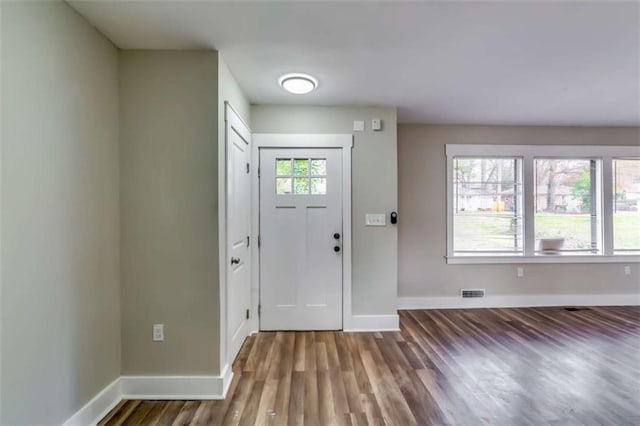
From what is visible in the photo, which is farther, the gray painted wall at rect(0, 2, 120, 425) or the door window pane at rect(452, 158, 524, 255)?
the door window pane at rect(452, 158, 524, 255)

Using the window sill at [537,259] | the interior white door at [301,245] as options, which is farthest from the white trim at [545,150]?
the interior white door at [301,245]

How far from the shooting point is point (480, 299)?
3930 millimetres

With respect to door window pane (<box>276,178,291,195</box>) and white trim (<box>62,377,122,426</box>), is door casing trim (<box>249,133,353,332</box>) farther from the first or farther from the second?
white trim (<box>62,377,122,426</box>)

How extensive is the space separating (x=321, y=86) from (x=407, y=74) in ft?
2.41

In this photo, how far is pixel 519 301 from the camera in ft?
13.0

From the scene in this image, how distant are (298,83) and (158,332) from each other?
219cm

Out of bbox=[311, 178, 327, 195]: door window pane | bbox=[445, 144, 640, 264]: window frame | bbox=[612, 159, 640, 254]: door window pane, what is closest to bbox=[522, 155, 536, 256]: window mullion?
bbox=[445, 144, 640, 264]: window frame

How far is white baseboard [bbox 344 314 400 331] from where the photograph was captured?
125 inches

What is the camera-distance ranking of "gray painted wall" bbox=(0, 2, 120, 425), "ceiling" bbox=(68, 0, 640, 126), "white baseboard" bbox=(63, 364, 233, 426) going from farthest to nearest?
"white baseboard" bbox=(63, 364, 233, 426) → "ceiling" bbox=(68, 0, 640, 126) → "gray painted wall" bbox=(0, 2, 120, 425)

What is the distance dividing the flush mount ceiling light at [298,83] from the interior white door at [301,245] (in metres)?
0.73

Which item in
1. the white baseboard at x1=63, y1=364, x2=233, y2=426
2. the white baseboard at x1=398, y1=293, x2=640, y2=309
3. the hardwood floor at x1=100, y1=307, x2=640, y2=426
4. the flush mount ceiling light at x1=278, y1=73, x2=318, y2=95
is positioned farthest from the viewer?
the white baseboard at x1=398, y1=293, x2=640, y2=309

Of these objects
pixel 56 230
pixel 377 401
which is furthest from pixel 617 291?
pixel 56 230

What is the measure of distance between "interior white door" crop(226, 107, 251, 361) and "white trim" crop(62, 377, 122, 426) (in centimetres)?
75

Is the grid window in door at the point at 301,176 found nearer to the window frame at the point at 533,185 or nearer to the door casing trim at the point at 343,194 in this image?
the door casing trim at the point at 343,194
